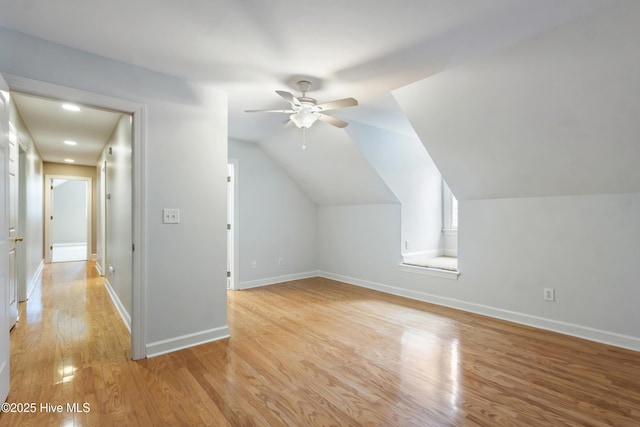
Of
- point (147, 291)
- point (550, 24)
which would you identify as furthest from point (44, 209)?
point (550, 24)

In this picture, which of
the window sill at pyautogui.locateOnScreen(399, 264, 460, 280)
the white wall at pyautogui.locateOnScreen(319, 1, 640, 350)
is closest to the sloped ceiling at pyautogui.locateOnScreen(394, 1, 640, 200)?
the white wall at pyautogui.locateOnScreen(319, 1, 640, 350)

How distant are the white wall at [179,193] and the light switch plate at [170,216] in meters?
0.04

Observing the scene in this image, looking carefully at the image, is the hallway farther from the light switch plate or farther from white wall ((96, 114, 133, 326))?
the light switch plate

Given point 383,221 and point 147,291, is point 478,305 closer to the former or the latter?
point 383,221

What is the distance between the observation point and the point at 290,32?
2074 millimetres

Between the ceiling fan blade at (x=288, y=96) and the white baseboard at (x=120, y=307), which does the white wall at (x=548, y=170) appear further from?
the white baseboard at (x=120, y=307)

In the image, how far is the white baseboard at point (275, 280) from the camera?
5.05m

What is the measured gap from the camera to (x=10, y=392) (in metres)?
2.02

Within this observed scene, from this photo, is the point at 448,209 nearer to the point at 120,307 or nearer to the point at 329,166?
the point at 329,166

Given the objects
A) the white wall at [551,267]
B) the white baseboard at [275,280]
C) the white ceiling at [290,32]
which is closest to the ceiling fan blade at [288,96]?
the white ceiling at [290,32]

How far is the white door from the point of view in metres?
Result: 1.86

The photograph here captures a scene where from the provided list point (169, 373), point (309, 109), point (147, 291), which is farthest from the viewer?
point (309, 109)

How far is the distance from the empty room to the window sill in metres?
0.03

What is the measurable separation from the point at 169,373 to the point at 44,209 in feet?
23.8
